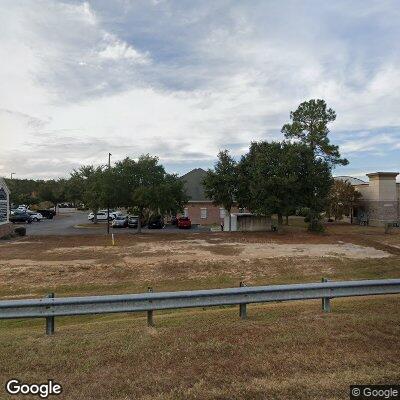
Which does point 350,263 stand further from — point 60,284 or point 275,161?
point 275,161

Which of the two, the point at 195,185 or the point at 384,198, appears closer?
the point at 384,198

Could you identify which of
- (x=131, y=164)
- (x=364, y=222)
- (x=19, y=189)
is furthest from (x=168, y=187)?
(x=19, y=189)

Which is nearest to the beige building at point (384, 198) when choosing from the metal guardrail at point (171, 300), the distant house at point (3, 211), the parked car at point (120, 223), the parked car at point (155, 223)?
the parked car at point (155, 223)

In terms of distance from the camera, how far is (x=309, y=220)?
116 feet

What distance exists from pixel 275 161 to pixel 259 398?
30.7 meters

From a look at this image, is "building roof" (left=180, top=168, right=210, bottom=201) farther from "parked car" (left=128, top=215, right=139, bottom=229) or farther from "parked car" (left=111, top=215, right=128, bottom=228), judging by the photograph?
"parked car" (left=111, top=215, right=128, bottom=228)

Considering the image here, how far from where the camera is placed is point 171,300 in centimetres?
587

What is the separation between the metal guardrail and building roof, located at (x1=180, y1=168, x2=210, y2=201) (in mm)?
39593

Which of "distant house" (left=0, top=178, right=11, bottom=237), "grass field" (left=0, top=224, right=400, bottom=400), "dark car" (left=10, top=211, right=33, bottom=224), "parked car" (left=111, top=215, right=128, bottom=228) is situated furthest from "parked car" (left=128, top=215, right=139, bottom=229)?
"grass field" (left=0, top=224, right=400, bottom=400)

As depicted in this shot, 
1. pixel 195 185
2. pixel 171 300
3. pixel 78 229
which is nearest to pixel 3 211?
pixel 78 229

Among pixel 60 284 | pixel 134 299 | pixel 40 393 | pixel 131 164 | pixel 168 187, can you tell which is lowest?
pixel 60 284

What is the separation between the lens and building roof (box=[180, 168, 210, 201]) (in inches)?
1885

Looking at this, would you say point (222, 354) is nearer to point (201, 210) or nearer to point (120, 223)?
point (120, 223)

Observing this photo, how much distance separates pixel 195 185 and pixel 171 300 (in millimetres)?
43774
